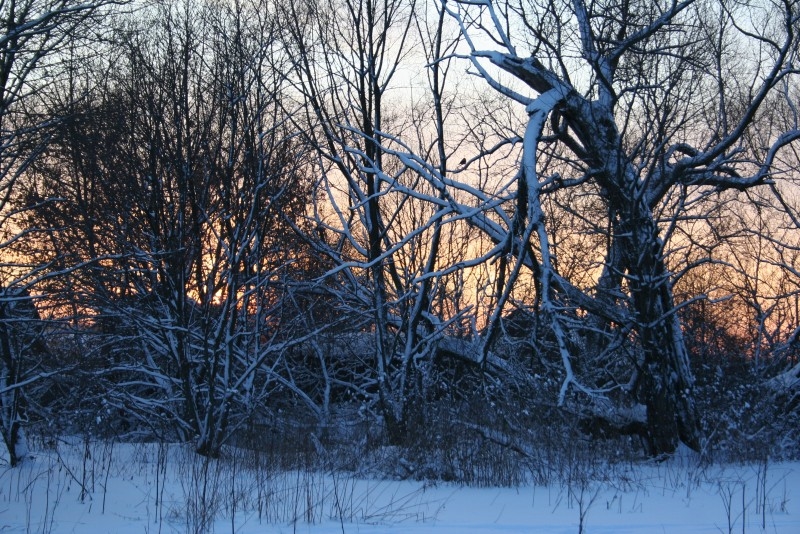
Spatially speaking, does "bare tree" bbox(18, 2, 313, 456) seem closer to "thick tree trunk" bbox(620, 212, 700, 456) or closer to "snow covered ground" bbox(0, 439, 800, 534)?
"snow covered ground" bbox(0, 439, 800, 534)

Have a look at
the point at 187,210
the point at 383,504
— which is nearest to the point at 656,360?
the point at 383,504

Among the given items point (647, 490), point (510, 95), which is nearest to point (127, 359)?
point (510, 95)

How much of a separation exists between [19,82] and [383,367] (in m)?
6.78

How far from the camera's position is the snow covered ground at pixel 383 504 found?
605cm

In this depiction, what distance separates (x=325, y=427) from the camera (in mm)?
13547

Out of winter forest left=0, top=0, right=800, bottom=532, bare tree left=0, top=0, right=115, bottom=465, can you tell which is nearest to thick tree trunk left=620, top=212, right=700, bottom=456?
winter forest left=0, top=0, right=800, bottom=532

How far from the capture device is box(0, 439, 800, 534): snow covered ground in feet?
19.8

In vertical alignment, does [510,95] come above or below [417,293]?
above

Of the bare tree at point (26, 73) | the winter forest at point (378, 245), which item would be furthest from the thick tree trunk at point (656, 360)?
the bare tree at point (26, 73)

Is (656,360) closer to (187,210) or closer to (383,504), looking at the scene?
(383,504)

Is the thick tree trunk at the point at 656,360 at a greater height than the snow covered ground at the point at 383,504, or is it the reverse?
the thick tree trunk at the point at 656,360

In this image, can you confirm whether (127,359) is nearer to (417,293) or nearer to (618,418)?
(417,293)

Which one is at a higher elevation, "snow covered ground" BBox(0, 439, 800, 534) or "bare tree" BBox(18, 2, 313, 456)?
"bare tree" BBox(18, 2, 313, 456)

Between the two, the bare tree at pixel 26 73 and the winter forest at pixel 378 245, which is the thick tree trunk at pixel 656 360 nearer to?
the winter forest at pixel 378 245
